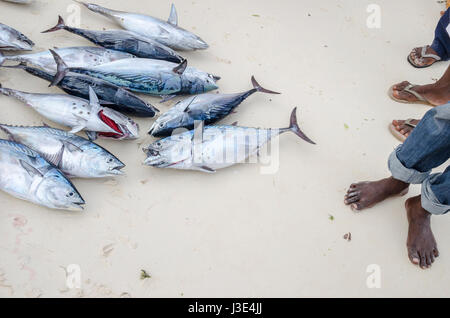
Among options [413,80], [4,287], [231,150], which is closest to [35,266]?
[4,287]

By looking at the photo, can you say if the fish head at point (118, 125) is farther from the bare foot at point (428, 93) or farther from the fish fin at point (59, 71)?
the bare foot at point (428, 93)

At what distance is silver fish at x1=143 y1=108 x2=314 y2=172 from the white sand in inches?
2.8

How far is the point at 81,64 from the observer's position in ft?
5.69

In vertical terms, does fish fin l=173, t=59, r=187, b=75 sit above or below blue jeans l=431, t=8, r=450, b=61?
below

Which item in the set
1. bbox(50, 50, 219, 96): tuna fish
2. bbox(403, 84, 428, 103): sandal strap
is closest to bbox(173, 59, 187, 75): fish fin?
bbox(50, 50, 219, 96): tuna fish

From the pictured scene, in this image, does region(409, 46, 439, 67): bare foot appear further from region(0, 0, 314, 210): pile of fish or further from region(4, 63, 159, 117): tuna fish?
region(4, 63, 159, 117): tuna fish

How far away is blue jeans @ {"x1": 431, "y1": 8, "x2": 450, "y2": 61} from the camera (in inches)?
82.2

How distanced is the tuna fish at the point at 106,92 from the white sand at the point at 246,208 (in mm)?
118

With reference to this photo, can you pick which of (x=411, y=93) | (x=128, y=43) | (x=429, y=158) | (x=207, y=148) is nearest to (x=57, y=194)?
(x=207, y=148)

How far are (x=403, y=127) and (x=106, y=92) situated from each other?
1.37 meters

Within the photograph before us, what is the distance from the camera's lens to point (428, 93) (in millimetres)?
1959

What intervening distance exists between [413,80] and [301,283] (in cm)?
138

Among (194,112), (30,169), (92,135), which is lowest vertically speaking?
(30,169)

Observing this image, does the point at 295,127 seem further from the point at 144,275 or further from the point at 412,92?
the point at 144,275
